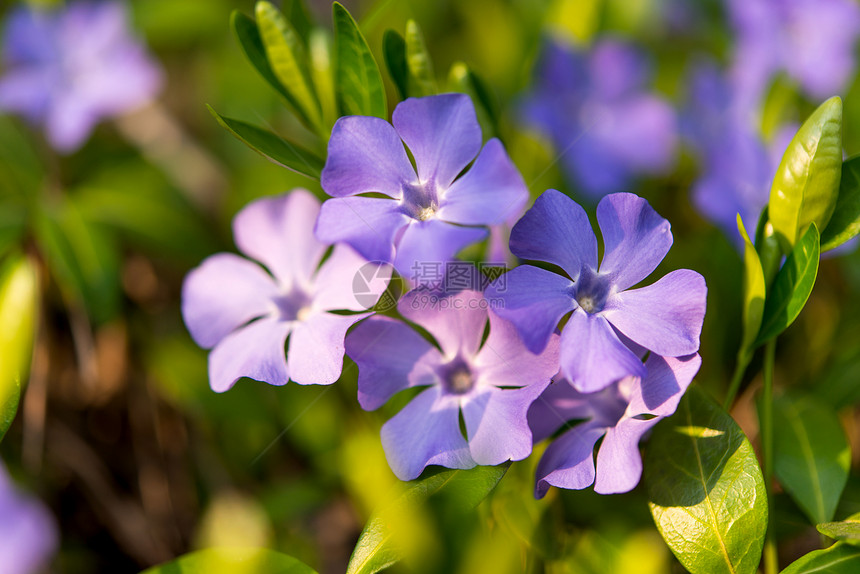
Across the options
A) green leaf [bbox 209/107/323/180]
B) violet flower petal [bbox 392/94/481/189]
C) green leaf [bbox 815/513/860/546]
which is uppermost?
violet flower petal [bbox 392/94/481/189]

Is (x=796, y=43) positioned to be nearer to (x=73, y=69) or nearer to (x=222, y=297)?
(x=222, y=297)

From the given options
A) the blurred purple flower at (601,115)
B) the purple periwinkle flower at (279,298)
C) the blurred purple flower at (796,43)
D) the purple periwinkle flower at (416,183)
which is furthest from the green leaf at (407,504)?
the blurred purple flower at (796,43)

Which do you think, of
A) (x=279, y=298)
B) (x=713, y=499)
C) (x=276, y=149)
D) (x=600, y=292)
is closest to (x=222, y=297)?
(x=279, y=298)

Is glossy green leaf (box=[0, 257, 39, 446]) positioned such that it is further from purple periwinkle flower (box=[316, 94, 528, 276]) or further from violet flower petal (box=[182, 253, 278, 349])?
purple periwinkle flower (box=[316, 94, 528, 276])

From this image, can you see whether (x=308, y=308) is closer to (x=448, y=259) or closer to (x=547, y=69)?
(x=448, y=259)

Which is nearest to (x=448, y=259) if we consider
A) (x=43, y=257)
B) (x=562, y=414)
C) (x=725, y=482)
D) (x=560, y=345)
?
(x=560, y=345)

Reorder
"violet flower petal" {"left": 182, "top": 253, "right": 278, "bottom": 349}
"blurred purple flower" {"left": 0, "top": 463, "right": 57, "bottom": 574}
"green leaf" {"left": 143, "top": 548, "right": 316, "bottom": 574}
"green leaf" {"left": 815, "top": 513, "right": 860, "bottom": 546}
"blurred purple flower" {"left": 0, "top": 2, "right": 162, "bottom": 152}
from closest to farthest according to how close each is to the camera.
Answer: "green leaf" {"left": 815, "top": 513, "right": 860, "bottom": 546} < "green leaf" {"left": 143, "top": 548, "right": 316, "bottom": 574} < "violet flower petal" {"left": 182, "top": 253, "right": 278, "bottom": 349} < "blurred purple flower" {"left": 0, "top": 463, "right": 57, "bottom": 574} < "blurred purple flower" {"left": 0, "top": 2, "right": 162, "bottom": 152}

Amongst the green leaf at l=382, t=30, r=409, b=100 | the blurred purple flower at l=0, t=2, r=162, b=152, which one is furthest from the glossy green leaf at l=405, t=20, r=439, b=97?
the blurred purple flower at l=0, t=2, r=162, b=152
